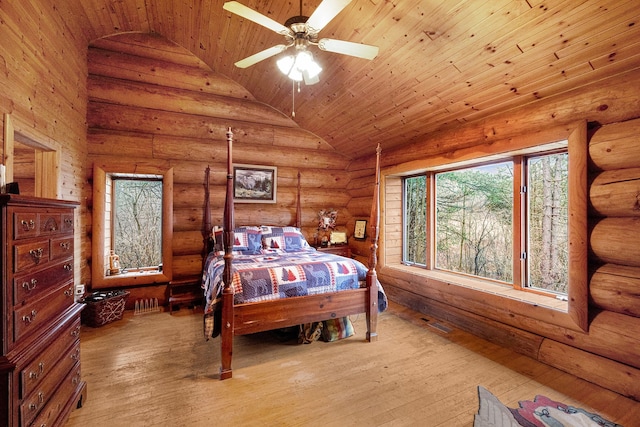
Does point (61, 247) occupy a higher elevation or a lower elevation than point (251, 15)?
lower

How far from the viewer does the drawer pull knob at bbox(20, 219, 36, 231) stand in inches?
51.0

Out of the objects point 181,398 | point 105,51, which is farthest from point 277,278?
point 105,51

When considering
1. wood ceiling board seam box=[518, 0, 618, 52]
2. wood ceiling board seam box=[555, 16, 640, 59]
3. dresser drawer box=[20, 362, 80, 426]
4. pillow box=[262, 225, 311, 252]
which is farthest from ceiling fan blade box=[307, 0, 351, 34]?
pillow box=[262, 225, 311, 252]

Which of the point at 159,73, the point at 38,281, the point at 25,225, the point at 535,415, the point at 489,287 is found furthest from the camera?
the point at 159,73

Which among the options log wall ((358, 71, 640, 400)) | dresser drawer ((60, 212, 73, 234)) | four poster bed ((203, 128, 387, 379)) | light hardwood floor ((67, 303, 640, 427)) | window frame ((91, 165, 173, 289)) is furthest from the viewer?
window frame ((91, 165, 173, 289))

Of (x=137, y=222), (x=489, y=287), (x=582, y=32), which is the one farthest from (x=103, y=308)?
(x=582, y=32)

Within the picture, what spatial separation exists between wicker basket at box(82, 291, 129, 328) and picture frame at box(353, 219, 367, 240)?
329 cm

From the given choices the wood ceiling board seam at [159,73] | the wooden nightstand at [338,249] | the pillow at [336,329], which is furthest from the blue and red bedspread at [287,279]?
the wood ceiling board seam at [159,73]

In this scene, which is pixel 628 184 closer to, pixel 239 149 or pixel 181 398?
pixel 181 398

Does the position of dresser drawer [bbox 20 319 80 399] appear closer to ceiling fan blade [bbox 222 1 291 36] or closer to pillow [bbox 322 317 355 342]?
pillow [bbox 322 317 355 342]

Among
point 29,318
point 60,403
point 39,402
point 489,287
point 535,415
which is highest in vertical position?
point 29,318

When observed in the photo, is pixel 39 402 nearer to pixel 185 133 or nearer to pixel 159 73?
pixel 185 133

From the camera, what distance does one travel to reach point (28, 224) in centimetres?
133

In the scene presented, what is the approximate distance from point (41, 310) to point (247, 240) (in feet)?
8.29
